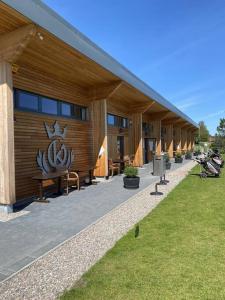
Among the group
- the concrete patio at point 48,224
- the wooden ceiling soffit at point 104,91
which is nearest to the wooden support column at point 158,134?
the wooden ceiling soffit at point 104,91

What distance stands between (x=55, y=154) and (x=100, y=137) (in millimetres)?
3064

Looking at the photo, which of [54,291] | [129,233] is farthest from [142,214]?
[54,291]

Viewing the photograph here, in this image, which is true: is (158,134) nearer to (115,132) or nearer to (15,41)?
(115,132)

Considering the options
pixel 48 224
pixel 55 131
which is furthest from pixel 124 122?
pixel 48 224

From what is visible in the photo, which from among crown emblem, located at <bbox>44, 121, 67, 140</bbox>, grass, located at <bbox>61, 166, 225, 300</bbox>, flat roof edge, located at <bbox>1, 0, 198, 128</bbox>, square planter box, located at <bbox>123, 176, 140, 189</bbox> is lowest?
grass, located at <bbox>61, 166, 225, 300</bbox>

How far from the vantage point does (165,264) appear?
12.0 ft

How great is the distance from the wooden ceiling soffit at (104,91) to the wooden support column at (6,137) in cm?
556

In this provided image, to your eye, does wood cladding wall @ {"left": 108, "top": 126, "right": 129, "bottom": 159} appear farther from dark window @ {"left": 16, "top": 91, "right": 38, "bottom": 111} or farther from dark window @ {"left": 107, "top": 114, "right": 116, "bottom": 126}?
dark window @ {"left": 16, "top": 91, "right": 38, "bottom": 111}

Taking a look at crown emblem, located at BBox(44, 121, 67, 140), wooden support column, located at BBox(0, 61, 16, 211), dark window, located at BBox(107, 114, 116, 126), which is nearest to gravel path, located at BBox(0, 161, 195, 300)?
wooden support column, located at BBox(0, 61, 16, 211)

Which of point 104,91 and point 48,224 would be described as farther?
point 104,91

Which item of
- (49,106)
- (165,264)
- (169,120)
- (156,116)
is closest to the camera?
(165,264)

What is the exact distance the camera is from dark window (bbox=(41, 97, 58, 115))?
9117 mm

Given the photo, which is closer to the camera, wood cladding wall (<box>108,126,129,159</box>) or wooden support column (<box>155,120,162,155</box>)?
wood cladding wall (<box>108,126,129,159</box>)

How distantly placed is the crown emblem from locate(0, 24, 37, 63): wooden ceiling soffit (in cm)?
315
